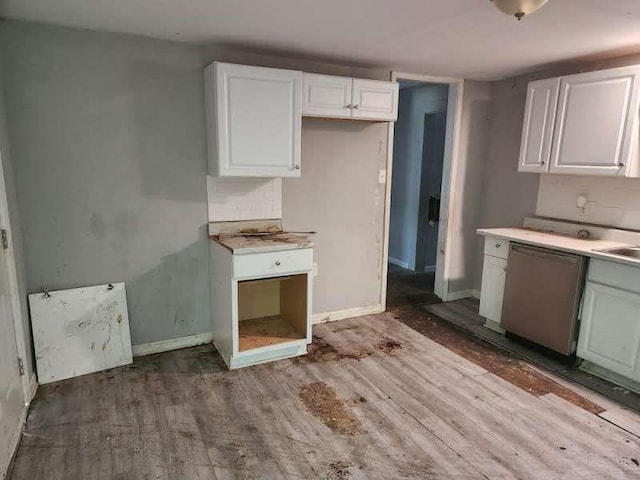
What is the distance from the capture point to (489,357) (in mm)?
3053

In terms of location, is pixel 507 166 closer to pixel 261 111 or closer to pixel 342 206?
pixel 342 206

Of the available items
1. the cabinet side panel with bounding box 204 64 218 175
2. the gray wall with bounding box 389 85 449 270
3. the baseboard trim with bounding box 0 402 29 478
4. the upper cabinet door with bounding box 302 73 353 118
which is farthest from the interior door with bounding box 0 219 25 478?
the gray wall with bounding box 389 85 449 270

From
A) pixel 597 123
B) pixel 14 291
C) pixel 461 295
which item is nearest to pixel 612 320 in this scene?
pixel 597 123

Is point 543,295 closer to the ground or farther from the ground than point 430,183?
closer to the ground

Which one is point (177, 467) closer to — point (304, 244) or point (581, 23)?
point (304, 244)

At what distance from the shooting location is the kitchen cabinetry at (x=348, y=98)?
298cm

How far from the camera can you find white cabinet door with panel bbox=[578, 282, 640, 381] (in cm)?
253

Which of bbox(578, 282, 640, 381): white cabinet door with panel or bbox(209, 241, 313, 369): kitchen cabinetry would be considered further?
bbox(209, 241, 313, 369): kitchen cabinetry

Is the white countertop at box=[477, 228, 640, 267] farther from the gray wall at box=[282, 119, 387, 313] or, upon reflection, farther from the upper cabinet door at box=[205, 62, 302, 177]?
the upper cabinet door at box=[205, 62, 302, 177]

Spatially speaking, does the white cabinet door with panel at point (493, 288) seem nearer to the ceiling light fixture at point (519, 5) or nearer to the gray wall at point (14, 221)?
the ceiling light fixture at point (519, 5)

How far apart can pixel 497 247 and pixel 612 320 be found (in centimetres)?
96

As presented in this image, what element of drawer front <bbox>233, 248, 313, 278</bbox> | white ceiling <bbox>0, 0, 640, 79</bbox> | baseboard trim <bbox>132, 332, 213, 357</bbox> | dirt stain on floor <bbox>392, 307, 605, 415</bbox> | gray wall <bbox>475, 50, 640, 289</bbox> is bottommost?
dirt stain on floor <bbox>392, 307, 605, 415</bbox>

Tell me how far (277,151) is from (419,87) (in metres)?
2.94

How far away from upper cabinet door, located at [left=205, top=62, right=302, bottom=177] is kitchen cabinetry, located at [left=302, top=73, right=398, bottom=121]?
15 cm
